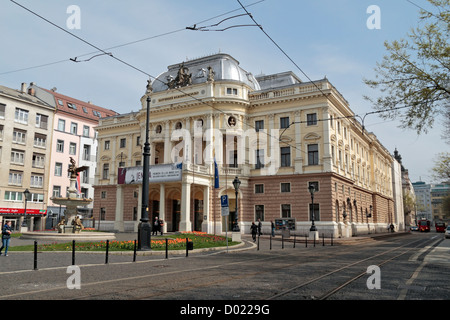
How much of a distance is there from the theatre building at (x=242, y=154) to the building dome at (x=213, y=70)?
0.15m

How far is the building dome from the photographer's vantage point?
145 ft

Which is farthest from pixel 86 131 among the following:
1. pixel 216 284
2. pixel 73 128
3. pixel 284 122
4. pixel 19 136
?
pixel 216 284

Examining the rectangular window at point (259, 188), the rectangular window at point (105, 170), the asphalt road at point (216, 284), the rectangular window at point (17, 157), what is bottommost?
the asphalt road at point (216, 284)

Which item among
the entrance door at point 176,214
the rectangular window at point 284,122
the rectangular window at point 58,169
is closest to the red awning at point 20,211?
the rectangular window at point 58,169

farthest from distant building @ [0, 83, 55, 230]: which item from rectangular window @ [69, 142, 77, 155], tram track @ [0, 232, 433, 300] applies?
tram track @ [0, 232, 433, 300]

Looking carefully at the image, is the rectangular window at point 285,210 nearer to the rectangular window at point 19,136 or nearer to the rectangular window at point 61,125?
the rectangular window at point 19,136

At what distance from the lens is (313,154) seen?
Answer: 130ft

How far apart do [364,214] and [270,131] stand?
74.0ft

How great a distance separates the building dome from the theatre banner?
11.0 m

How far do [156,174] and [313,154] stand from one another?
670 inches

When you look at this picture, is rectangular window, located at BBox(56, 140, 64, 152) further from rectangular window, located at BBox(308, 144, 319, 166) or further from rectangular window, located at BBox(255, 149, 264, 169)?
rectangular window, located at BBox(308, 144, 319, 166)

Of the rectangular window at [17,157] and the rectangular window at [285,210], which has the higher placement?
the rectangular window at [17,157]

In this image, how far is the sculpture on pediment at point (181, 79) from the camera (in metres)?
44.6
